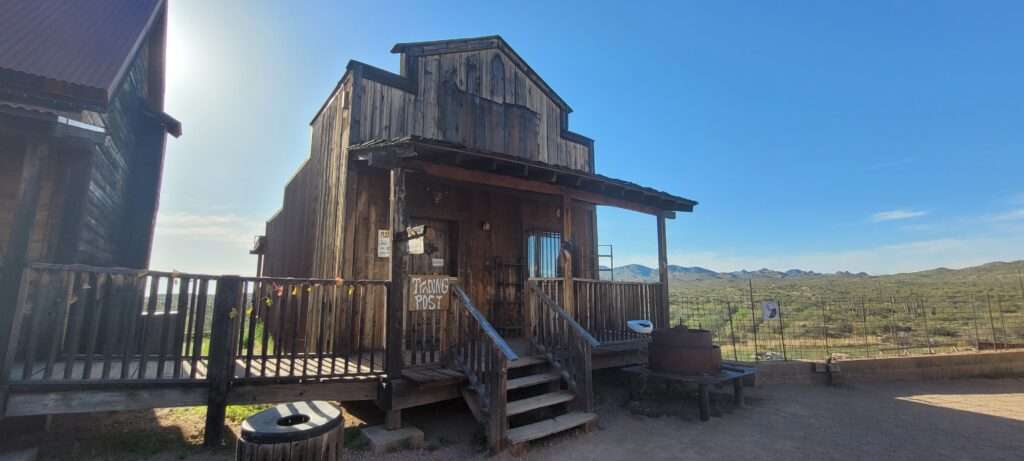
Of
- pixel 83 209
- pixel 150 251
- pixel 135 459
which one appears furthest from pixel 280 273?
pixel 135 459

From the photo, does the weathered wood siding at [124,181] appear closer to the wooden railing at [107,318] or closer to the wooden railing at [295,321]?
the wooden railing at [107,318]

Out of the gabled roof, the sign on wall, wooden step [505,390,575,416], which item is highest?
the gabled roof

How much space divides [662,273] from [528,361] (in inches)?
151

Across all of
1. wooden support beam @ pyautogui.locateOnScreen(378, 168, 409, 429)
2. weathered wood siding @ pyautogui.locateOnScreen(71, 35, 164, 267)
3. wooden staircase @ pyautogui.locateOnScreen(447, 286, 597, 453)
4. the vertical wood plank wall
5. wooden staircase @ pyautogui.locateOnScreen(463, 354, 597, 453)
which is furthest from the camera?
the vertical wood plank wall

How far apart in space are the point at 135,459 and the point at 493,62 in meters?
8.19

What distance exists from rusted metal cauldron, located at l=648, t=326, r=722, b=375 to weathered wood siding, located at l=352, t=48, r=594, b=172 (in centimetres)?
407

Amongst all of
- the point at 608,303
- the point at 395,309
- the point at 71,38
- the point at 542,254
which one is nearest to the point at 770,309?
the point at 608,303

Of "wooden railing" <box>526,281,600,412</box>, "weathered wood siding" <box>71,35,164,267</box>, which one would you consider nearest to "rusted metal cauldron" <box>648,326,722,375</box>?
"wooden railing" <box>526,281,600,412</box>

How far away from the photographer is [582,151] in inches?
422

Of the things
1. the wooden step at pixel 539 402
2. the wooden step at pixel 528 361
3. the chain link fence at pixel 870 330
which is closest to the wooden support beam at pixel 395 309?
the wooden step at pixel 539 402

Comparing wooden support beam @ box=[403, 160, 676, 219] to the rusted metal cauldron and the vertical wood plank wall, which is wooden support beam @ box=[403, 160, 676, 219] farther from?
the rusted metal cauldron

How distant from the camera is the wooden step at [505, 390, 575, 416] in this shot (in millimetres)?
5082

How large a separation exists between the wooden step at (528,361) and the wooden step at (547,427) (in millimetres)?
809

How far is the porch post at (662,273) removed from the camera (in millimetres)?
8523
